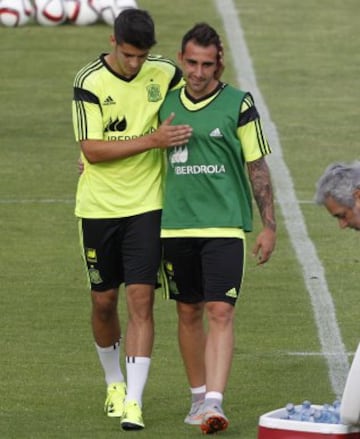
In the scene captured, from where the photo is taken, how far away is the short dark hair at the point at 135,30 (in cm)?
934

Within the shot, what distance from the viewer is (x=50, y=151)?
18.7 metres

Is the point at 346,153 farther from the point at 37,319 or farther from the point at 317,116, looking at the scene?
the point at 37,319

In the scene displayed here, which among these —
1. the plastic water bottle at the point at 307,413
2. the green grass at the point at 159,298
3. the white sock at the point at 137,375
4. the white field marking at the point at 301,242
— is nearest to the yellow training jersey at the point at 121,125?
the white sock at the point at 137,375

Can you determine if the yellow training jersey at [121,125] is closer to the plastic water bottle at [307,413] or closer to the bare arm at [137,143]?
the bare arm at [137,143]

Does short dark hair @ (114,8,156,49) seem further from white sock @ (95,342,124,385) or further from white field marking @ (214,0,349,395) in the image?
white field marking @ (214,0,349,395)

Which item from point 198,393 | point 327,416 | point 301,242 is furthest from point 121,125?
point 301,242

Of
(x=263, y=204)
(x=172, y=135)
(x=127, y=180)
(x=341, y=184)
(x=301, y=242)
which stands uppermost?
(x=172, y=135)

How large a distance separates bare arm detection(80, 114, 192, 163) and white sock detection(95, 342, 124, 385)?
1084 millimetres

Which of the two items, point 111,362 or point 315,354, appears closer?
point 111,362

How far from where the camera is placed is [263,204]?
9508 mm

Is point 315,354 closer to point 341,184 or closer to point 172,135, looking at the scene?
point 172,135

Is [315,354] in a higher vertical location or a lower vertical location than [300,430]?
lower

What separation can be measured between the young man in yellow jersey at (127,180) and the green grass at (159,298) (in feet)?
1.57

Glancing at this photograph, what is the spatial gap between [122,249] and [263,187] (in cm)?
82
